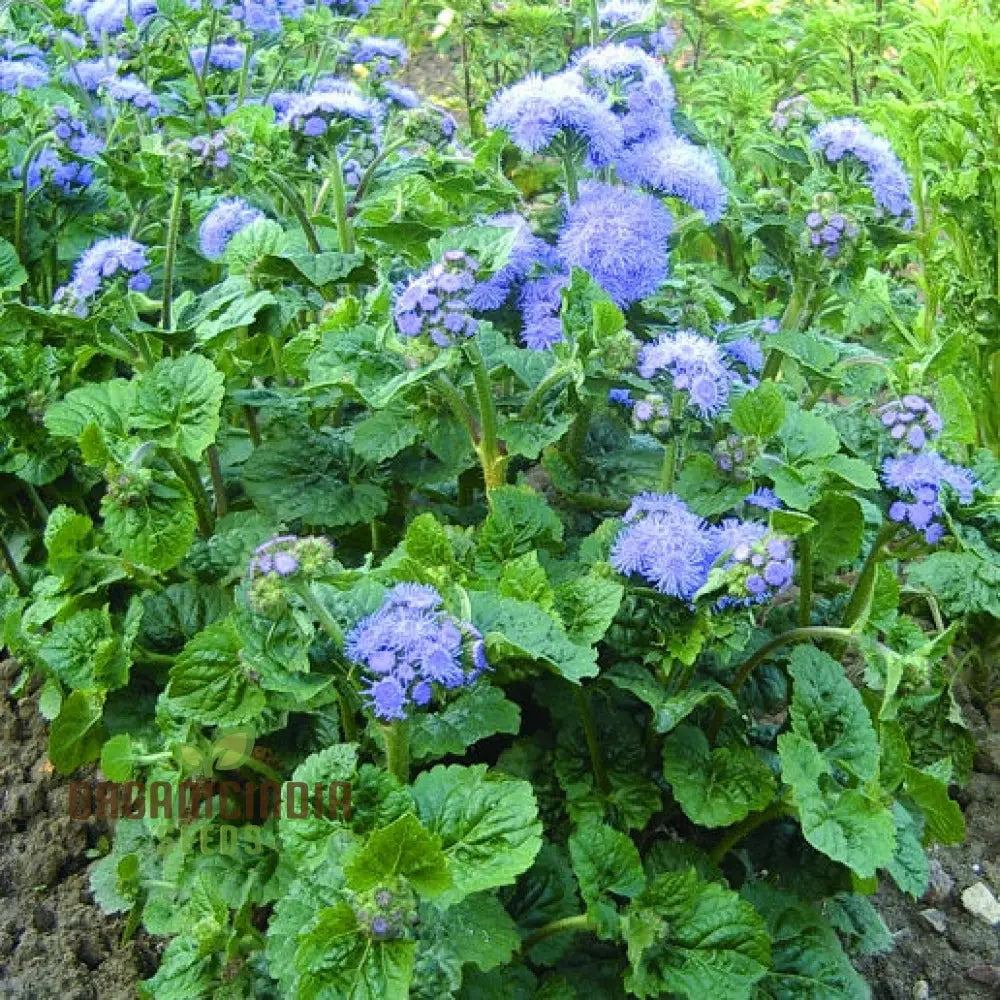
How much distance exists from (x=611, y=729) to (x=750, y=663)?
0.28 m

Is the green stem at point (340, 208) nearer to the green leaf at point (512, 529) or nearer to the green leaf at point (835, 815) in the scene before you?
the green leaf at point (512, 529)

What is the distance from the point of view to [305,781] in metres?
1.85

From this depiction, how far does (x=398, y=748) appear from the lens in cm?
191

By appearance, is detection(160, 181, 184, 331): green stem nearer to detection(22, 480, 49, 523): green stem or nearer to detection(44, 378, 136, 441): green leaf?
detection(44, 378, 136, 441): green leaf

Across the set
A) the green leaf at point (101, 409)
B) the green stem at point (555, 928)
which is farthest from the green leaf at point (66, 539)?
the green stem at point (555, 928)

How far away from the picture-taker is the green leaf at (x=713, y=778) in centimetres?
208

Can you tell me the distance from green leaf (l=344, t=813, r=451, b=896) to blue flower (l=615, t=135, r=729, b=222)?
1.35 m

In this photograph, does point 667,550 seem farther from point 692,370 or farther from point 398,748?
point 398,748

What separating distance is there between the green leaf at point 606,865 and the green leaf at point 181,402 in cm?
99

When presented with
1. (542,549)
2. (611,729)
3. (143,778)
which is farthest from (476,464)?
(143,778)

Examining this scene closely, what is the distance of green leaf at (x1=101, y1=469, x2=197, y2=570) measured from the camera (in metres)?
2.26

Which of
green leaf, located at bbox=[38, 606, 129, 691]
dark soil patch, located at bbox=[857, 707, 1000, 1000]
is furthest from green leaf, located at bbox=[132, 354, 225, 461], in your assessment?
dark soil patch, located at bbox=[857, 707, 1000, 1000]

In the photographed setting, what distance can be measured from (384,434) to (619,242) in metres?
0.57

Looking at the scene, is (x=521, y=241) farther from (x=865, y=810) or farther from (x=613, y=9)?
(x=865, y=810)
